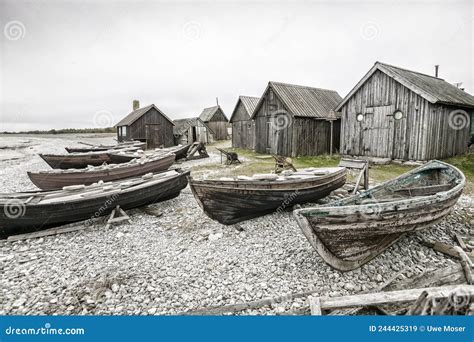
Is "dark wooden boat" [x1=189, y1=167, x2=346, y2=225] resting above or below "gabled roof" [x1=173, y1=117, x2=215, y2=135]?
below

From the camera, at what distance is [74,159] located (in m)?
14.1

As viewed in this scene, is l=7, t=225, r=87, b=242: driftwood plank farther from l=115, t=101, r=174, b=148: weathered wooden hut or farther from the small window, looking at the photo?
l=115, t=101, r=174, b=148: weathered wooden hut

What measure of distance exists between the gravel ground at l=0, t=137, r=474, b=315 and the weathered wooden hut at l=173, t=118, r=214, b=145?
25227 mm

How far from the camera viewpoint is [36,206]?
247 inches

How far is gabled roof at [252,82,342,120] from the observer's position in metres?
17.5

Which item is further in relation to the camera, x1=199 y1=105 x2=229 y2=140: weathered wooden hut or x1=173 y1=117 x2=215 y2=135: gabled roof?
x1=199 y1=105 x2=229 y2=140: weathered wooden hut

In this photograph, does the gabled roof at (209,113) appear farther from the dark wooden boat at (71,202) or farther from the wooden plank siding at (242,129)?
the dark wooden boat at (71,202)

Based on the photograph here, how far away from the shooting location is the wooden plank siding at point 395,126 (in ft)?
42.8

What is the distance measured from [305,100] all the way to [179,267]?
17.2m

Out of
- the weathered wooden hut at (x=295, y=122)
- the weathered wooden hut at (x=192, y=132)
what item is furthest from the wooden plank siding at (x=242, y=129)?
the weathered wooden hut at (x=192, y=132)

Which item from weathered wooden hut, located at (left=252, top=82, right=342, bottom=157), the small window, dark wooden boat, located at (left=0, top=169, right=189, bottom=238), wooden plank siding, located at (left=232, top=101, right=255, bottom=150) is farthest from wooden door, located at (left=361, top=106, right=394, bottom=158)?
dark wooden boat, located at (left=0, top=169, right=189, bottom=238)

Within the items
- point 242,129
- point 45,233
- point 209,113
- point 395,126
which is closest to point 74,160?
point 45,233

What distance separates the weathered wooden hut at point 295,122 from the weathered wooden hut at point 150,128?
1295cm

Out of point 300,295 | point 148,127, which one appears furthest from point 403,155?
point 148,127
